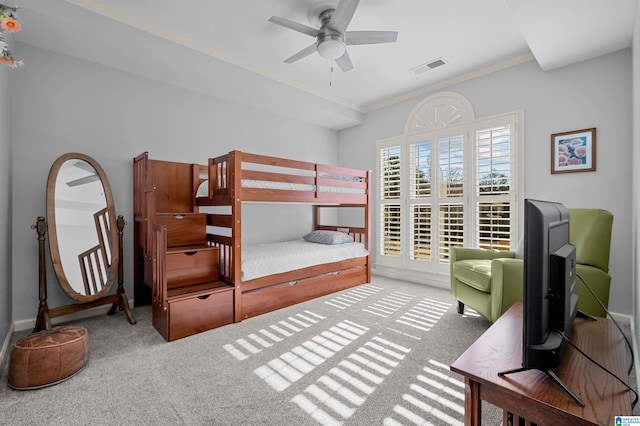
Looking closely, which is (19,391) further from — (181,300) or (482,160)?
(482,160)

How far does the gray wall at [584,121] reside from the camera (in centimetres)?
276

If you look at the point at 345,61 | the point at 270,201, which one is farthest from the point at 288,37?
the point at 270,201

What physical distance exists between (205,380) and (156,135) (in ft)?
8.88

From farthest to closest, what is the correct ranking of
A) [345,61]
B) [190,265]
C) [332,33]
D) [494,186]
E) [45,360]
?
1. [494,186]
2. [345,61]
3. [190,265]
4. [332,33]
5. [45,360]

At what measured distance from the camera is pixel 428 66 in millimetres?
3539

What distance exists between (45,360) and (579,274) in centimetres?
357

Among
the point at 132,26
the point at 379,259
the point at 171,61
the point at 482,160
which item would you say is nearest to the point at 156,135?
the point at 171,61

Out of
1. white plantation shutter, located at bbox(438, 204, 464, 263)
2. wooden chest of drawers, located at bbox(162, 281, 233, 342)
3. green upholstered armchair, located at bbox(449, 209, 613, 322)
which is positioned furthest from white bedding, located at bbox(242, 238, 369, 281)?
green upholstered armchair, located at bbox(449, 209, 613, 322)

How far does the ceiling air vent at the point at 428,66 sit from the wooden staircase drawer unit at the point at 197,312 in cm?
325

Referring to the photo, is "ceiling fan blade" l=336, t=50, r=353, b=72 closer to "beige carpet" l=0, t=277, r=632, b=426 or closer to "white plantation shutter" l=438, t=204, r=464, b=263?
"white plantation shutter" l=438, t=204, r=464, b=263

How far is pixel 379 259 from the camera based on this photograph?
4680 mm

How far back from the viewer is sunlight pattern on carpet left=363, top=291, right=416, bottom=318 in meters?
3.02

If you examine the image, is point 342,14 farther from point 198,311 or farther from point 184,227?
point 198,311

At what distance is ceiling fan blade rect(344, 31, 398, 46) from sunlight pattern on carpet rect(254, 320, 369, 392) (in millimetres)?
2459
